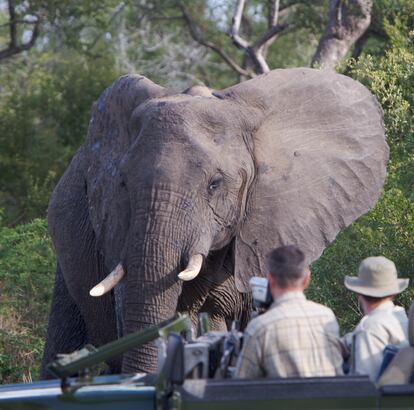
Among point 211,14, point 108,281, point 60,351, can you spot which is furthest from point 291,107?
point 211,14

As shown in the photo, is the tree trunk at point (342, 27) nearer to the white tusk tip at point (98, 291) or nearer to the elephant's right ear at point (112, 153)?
the elephant's right ear at point (112, 153)

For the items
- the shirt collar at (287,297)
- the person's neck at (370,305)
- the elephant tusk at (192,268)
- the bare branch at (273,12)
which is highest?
the shirt collar at (287,297)

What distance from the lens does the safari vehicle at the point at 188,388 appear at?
4500 mm

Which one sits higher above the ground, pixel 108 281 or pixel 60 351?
pixel 108 281

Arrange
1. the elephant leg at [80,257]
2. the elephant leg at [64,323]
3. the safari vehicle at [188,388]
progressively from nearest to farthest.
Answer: the safari vehicle at [188,388] → the elephant leg at [80,257] → the elephant leg at [64,323]

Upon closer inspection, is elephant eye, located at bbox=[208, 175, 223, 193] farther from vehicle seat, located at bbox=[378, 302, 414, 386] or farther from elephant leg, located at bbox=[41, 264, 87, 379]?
vehicle seat, located at bbox=[378, 302, 414, 386]

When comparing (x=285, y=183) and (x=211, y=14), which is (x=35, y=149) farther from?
(x=285, y=183)

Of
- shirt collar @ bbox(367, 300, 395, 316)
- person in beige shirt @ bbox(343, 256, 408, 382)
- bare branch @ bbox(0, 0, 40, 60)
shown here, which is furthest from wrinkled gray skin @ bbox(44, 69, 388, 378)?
bare branch @ bbox(0, 0, 40, 60)

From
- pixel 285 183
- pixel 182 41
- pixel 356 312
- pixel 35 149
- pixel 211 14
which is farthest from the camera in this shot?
pixel 182 41

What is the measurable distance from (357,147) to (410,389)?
3.67 m

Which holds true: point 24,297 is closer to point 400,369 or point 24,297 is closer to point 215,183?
point 215,183

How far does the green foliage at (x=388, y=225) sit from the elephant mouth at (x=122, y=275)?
2328mm

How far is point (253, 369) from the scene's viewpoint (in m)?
4.79

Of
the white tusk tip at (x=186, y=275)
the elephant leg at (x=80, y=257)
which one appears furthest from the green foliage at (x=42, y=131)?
the white tusk tip at (x=186, y=275)
